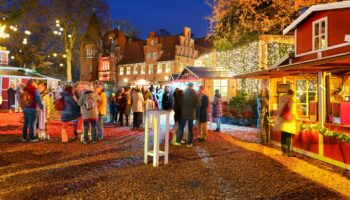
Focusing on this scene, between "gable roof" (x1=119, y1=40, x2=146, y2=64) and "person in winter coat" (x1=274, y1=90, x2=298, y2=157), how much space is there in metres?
42.8

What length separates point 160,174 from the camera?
263 inches

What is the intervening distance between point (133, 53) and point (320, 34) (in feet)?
139

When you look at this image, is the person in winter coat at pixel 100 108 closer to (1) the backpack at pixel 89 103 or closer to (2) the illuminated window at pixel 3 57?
(1) the backpack at pixel 89 103

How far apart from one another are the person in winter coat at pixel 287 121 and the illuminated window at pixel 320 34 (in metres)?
4.64

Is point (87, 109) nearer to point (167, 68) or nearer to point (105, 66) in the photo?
point (167, 68)

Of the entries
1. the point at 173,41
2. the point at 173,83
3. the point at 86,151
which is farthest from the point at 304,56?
the point at 173,41

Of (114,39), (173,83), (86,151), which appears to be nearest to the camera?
(86,151)

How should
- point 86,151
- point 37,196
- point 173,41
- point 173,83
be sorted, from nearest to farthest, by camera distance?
point 37,196 → point 86,151 → point 173,83 → point 173,41

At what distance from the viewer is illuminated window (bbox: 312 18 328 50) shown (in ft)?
40.7

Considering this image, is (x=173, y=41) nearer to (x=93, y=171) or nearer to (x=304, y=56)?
(x=304, y=56)

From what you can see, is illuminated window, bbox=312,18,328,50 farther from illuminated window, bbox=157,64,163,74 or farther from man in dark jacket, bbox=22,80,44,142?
illuminated window, bbox=157,64,163,74

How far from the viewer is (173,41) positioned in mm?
47562

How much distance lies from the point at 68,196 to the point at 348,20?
424 inches

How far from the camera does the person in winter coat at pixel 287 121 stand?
8766 mm
